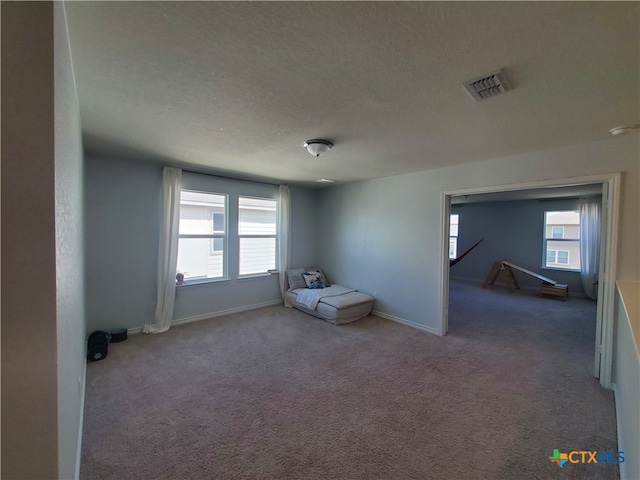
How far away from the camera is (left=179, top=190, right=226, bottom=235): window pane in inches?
164

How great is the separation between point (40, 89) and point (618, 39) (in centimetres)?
231

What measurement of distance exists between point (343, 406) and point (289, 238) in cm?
346

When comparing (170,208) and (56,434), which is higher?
(170,208)

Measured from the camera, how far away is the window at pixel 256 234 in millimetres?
4801

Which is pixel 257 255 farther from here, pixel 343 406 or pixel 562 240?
pixel 562 240

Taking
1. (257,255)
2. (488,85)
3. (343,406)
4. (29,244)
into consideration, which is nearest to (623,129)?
(488,85)

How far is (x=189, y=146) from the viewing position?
290 centimetres

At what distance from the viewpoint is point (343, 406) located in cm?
222

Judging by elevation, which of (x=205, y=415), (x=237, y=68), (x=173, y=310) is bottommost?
(x=205, y=415)

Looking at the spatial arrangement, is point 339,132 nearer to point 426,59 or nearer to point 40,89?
point 426,59

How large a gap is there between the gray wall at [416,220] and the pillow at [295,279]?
2.11 ft

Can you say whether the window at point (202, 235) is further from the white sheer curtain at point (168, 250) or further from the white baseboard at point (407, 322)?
the white baseboard at point (407, 322)

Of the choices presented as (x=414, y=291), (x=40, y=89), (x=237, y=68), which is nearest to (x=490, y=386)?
(x=414, y=291)

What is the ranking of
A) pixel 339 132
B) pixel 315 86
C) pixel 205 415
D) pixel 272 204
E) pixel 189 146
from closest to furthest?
pixel 315 86 < pixel 205 415 < pixel 339 132 < pixel 189 146 < pixel 272 204
